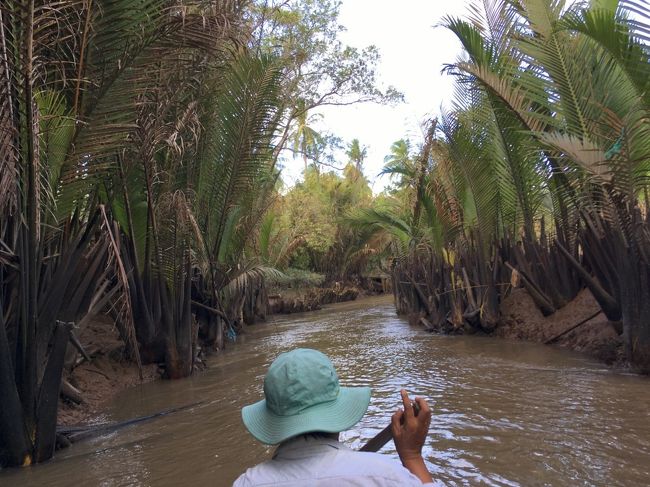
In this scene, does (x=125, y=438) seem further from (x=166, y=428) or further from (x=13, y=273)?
(x=13, y=273)

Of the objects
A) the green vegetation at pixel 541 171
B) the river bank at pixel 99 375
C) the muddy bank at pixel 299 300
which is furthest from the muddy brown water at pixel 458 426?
the muddy bank at pixel 299 300

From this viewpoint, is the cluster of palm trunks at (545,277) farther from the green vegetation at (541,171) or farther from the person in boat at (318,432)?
the person in boat at (318,432)

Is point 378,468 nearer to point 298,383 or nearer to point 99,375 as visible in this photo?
point 298,383

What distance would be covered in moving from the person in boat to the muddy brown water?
2.01 m

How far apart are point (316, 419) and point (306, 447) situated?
80 mm

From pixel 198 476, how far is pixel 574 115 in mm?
5437

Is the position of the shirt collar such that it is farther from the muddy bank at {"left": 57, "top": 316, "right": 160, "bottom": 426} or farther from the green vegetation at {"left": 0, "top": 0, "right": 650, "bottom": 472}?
the muddy bank at {"left": 57, "top": 316, "right": 160, "bottom": 426}

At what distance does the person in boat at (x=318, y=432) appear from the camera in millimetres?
1326

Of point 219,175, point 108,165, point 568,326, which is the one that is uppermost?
point 219,175

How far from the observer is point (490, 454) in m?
3.55

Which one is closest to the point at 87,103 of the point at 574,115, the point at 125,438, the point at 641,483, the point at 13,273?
the point at 13,273

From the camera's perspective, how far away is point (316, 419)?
1390 millimetres

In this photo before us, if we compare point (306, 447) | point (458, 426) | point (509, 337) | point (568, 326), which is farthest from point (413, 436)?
point (509, 337)

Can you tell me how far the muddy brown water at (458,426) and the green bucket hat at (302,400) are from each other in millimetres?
2117
